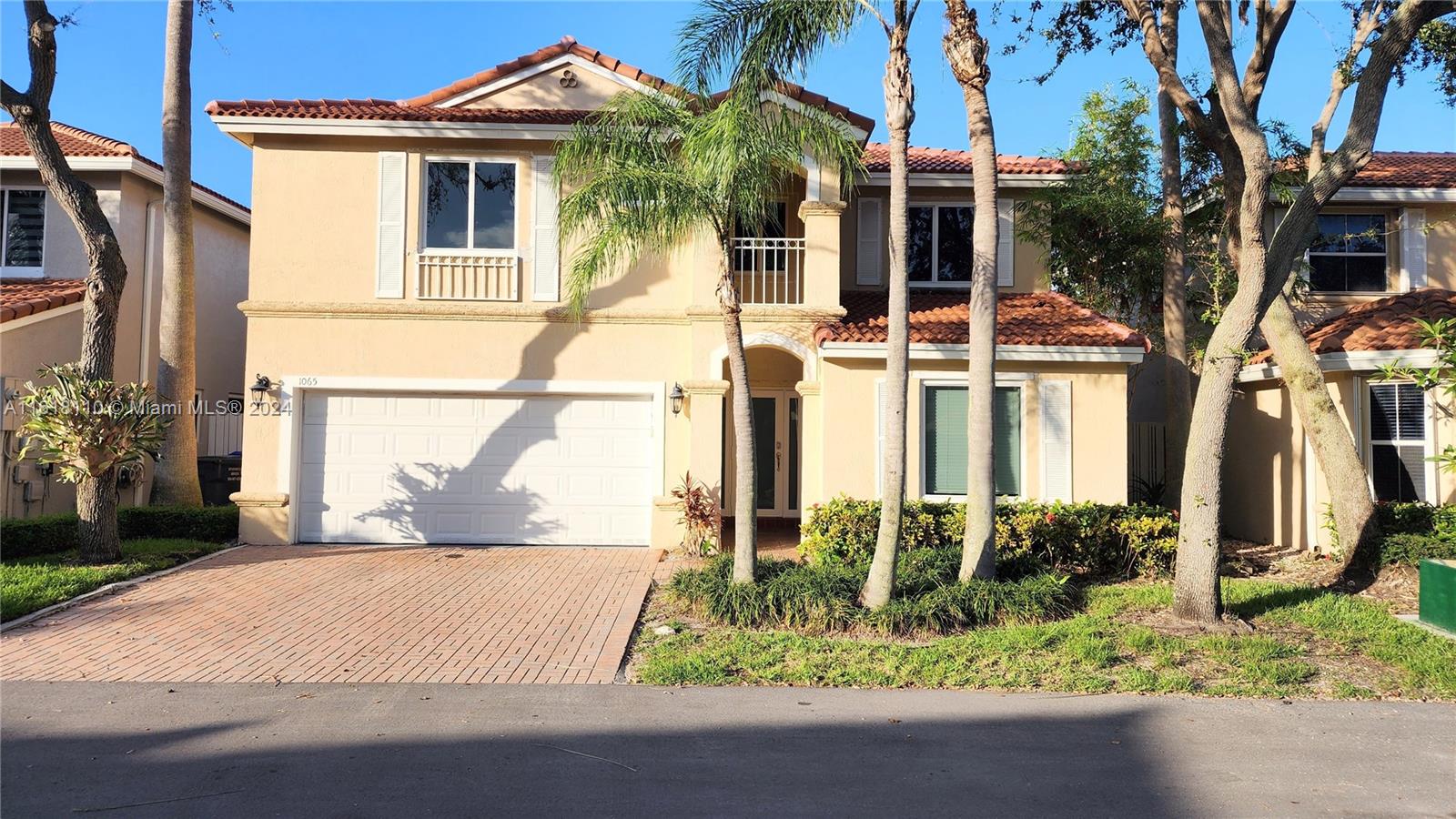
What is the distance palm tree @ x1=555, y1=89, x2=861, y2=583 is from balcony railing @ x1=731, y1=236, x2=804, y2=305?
3401 mm

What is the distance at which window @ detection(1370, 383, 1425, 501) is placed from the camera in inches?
432

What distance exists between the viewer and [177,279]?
12750mm

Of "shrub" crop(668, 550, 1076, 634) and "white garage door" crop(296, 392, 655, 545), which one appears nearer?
"shrub" crop(668, 550, 1076, 634)

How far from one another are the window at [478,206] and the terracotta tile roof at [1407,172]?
13.2 metres

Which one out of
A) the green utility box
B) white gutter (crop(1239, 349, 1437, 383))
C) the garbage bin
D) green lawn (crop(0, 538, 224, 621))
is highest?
white gutter (crop(1239, 349, 1437, 383))

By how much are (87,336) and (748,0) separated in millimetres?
8802

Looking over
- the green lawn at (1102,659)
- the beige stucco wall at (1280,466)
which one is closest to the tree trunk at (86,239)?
the green lawn at (1102,659)

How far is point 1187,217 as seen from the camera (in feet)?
47.3

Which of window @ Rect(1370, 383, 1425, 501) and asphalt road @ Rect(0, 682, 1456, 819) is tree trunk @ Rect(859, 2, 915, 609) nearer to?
asphalt road @ Rect(0, 682, 1456, 819)

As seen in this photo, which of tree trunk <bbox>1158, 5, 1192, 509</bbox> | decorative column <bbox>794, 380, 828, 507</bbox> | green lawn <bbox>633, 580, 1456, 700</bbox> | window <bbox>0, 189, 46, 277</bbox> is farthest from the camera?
window <bbox>0, 189, 46, 277</bbox>

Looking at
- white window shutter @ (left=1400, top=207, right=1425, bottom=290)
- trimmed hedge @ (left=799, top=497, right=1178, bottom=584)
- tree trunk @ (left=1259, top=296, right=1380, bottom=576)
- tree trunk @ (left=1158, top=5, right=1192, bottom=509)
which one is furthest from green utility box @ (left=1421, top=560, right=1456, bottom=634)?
white window shutter @ (left=1400, top=207, right=1425, bottom=290)

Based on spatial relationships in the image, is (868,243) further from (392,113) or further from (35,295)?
(35,295)

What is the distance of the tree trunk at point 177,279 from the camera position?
41.7ft

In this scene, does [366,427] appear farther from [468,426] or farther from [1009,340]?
[1009,340]
